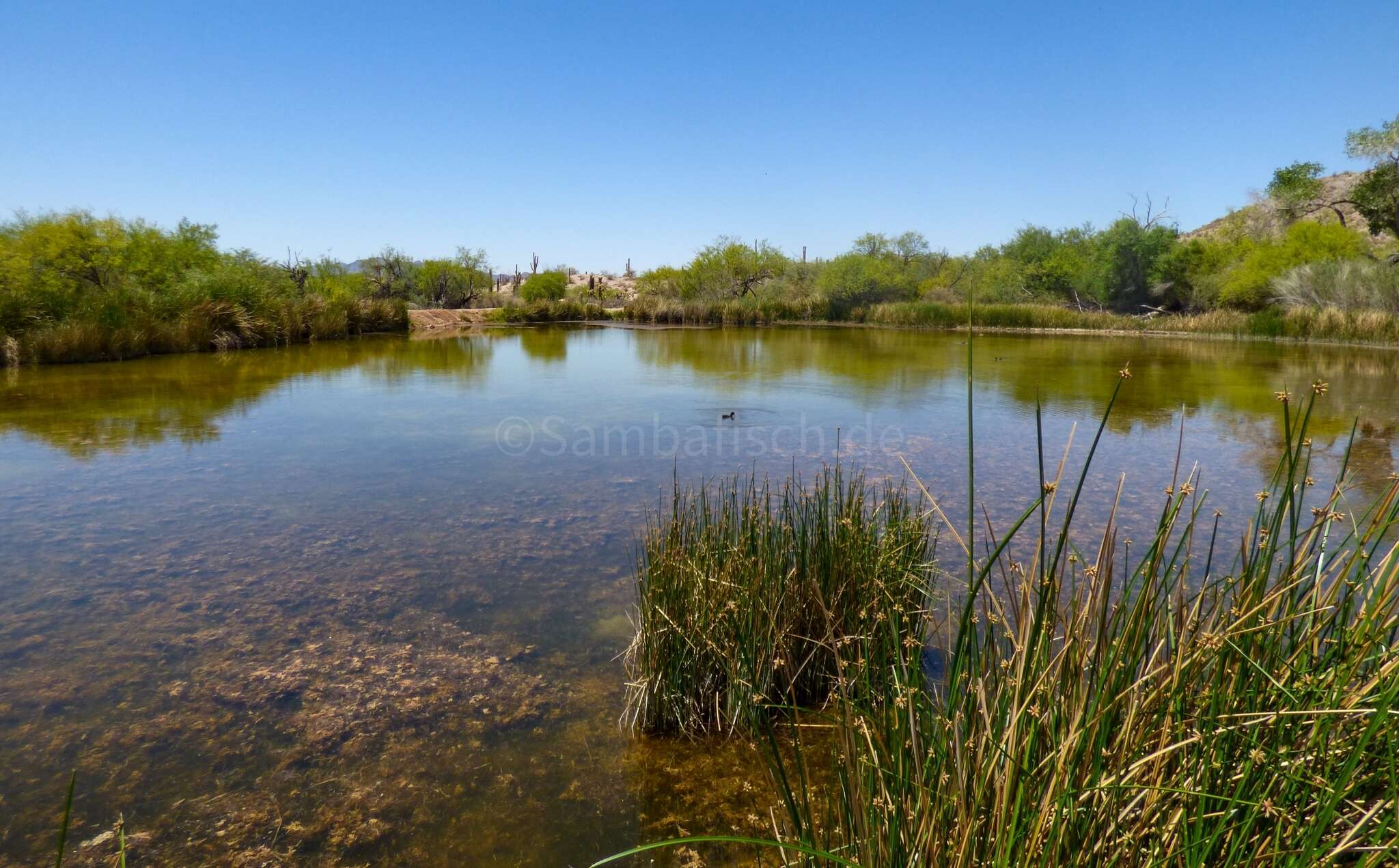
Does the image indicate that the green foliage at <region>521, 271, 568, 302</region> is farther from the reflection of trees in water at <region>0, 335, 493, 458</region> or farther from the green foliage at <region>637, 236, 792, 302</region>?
the reflection of trees in water at <region>0, 335, 493, 458</region>

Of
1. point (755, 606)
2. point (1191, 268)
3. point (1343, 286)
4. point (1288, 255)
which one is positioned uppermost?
point (1191, 268)

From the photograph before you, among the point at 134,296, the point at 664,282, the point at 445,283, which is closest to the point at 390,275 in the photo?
the point at 445,283

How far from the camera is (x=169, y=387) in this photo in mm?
10594

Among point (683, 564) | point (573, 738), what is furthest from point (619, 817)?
point (683, 564)

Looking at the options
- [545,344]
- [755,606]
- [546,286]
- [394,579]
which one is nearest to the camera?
[755,606]

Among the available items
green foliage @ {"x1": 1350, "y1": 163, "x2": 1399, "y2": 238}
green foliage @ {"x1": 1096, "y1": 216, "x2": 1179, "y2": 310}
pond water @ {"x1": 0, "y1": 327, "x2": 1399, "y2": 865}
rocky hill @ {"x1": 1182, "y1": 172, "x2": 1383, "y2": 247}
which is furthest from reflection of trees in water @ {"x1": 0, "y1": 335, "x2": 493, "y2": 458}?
Answer: rocky hill @ {"x1": 1182, "y1": 172, "x2": 1383, "y2": 247}

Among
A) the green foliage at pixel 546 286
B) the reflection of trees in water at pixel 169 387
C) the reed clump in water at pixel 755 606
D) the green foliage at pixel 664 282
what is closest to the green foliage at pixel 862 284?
the green foliage at pixel 664 282

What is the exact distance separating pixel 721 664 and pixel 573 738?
60 centimetres

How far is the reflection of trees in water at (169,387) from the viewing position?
24.5 feet

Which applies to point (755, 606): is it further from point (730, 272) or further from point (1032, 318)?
point (730, 272)

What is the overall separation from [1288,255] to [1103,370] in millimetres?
Result: 18779

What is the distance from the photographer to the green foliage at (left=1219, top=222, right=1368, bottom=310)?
85.3 ft

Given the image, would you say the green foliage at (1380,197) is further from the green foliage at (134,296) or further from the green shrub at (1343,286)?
the green foliage at (134,296)

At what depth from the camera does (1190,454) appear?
6699mm
